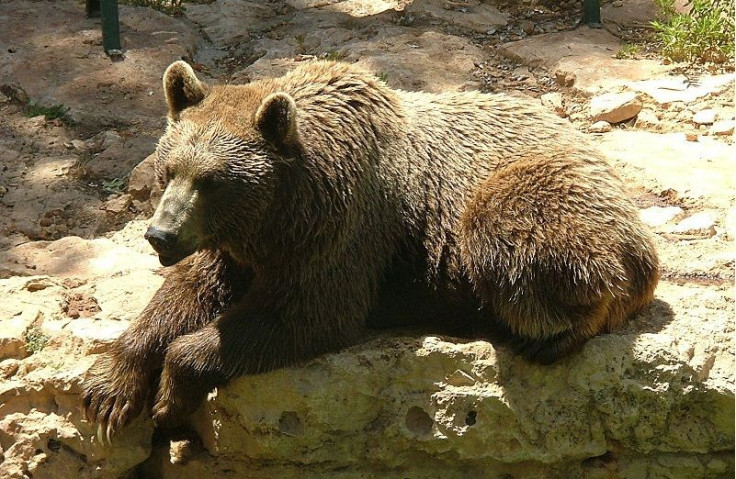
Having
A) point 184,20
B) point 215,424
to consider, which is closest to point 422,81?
point 184,20

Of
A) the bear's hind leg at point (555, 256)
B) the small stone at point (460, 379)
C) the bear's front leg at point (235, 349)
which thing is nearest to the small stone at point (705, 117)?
the bear's hind leg at point (555, 256)

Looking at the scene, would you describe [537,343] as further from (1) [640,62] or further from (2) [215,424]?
(1) [640,62]

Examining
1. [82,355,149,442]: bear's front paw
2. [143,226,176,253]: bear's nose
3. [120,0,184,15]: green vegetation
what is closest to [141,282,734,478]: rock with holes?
[82,355,149,442]: bear's front paw

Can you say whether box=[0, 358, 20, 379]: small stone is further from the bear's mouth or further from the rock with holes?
the bear's mouth

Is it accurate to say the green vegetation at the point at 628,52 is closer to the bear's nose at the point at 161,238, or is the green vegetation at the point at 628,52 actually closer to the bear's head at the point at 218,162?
the bear's head at the point at 218,162

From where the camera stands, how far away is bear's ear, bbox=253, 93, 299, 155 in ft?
17.9

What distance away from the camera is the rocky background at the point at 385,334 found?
5.75 meters

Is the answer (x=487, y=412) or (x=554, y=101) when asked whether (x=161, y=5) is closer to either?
(x=554, y=101)

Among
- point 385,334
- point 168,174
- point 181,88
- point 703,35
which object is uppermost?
point 181,88

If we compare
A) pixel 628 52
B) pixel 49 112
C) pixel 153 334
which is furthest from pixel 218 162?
pixel 628 52

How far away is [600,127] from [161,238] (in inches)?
213

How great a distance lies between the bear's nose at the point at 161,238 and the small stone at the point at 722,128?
19.0 ft

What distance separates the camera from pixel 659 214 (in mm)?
7832

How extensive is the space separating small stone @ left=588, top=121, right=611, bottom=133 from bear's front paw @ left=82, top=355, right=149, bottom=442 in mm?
5148
